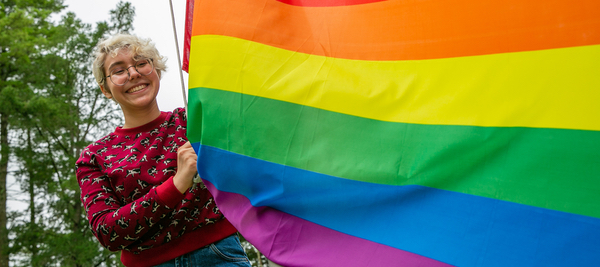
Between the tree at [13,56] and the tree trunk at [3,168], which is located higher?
the tree at [13,56]

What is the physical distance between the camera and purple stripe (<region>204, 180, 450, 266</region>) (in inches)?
41.8

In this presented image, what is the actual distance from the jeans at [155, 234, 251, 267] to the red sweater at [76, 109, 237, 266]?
0.07 feet

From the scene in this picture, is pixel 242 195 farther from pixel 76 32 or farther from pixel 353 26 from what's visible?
pixel 76 32

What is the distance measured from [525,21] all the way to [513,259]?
49 cm

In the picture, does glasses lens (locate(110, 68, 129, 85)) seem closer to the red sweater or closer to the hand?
the red sweater

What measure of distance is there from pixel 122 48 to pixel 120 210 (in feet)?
2.03

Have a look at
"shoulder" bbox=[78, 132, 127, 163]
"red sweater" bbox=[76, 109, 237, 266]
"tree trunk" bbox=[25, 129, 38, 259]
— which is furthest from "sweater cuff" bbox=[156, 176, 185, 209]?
"tree trunk" bbox=[25, 129, 38, 259]

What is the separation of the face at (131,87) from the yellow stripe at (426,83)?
448mm

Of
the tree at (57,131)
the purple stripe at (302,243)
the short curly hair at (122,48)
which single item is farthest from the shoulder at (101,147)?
the tree at (57,131)

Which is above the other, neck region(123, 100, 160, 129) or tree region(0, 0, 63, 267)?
tree region(0, 0, 63, 267)

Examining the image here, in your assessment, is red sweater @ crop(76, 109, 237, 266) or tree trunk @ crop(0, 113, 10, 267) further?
tree trunk @ crop(0, 113, 10, 267)

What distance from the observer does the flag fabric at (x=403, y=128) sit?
91cm

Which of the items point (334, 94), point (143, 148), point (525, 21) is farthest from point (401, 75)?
point (143, 148)

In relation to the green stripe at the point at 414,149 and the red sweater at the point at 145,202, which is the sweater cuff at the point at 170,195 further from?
the green stripe at the point at 414,149
